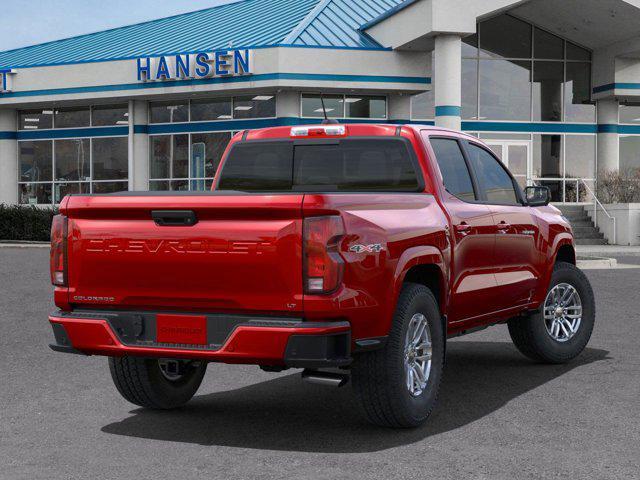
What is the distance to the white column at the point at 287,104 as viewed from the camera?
111ft

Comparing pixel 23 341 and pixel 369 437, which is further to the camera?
pixel 23 341

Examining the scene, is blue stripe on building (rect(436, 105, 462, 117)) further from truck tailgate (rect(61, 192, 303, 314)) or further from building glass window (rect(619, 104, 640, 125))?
truck tailgate (rect(61, 192, 303, 314))

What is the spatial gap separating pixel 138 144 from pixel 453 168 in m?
30.4

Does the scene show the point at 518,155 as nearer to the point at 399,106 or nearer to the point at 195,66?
the point at 399,106

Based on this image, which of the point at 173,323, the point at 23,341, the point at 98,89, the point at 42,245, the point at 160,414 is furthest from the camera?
the point at 98,89

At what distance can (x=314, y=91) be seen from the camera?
1337 inches

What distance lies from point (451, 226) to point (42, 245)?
27.3 m

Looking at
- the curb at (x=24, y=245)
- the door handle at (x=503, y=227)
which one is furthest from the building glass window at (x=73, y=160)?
the door handle at (x=503, y=227)

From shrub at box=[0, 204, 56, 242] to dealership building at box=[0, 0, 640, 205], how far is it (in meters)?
2.67

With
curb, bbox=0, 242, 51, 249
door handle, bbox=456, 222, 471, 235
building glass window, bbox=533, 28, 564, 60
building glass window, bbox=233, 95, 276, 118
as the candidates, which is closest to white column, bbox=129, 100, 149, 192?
building glass window, bbox=233, 95, 276, 118

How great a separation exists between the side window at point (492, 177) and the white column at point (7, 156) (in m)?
33.3

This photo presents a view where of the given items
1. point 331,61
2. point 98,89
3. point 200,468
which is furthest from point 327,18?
point 200,468

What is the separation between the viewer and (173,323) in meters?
5.72

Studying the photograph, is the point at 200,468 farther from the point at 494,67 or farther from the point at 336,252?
the point at 494,67
